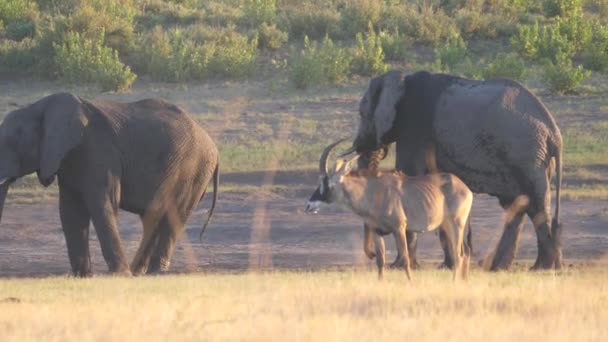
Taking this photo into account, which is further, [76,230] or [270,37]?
[270,37]

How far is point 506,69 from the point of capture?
2805 cm

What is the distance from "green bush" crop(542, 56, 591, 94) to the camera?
90.1ft

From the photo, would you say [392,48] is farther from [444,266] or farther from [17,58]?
[444,266]

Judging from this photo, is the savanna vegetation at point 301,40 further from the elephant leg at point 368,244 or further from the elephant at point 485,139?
the elephant leg at point 368,244

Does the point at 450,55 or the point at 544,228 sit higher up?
the point at 544,228

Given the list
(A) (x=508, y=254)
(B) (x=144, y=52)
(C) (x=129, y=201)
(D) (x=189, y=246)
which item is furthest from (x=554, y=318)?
(B) (x=144, y=52)

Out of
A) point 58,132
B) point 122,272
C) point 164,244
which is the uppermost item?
point 58,132

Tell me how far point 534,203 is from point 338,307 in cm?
528

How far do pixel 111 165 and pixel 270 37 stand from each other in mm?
14083

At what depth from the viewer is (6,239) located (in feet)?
67.9

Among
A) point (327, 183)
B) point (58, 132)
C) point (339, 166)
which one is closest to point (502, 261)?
point (339, 166)

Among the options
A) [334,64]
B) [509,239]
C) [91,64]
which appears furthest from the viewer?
[91,64]

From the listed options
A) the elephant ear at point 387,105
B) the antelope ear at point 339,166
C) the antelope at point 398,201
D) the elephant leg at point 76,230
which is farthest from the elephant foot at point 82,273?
the antelope ear at point 339,166

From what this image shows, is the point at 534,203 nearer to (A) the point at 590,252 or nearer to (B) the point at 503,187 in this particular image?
(B) the point at 503,187
